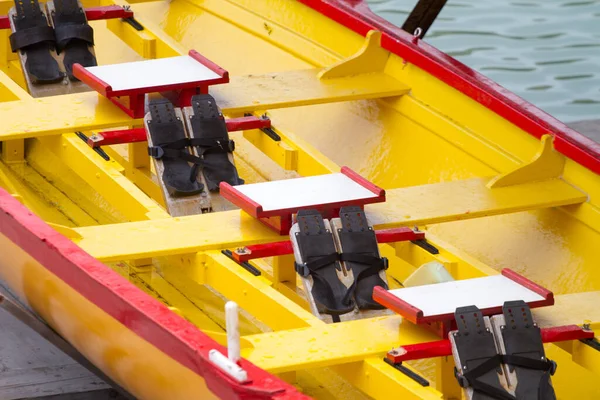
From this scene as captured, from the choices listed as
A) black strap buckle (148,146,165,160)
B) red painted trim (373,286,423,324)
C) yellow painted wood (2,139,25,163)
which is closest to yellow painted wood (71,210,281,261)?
black strap buckle (148,146,165,160)

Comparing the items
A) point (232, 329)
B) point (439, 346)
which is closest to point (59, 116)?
point (439, 346)

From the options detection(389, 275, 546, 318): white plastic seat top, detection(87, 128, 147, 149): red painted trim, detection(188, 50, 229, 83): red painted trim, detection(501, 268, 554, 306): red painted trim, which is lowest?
detection(87, 128, 147, 149): red painted trim

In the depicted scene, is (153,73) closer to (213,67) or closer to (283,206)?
(213,67)

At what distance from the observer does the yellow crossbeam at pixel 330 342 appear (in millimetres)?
4621

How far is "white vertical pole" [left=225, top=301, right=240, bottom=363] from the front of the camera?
372 cm

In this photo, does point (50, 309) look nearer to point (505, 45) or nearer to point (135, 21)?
point (135, 21)

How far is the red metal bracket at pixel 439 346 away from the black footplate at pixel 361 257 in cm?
53

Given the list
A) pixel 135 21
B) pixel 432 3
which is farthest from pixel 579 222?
pixel 432 3

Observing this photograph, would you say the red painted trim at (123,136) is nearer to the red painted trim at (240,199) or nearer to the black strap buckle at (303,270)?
the red painted trim at (240,199)

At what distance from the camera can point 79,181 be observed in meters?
6.94

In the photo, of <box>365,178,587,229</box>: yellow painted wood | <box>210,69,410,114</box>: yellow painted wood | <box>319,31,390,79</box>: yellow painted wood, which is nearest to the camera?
<box>365,178,587,229</box>: yellow painted wood

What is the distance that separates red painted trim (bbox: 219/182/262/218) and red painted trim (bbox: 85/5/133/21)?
6.92 ft

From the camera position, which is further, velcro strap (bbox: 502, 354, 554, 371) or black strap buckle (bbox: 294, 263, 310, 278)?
black strap buckle (bbox: 294, 263, 310, 278)

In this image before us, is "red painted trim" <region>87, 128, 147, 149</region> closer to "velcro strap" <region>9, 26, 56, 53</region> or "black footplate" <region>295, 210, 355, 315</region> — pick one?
Answer: "velcro strap" <region>9, 26, 56, 53</region>
